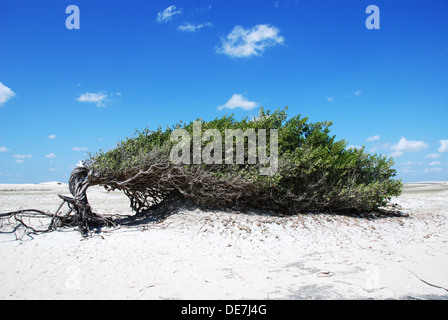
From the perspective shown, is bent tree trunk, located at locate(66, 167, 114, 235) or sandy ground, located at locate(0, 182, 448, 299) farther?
bent tree trunk, located at locate(66, 167, 114, 235)

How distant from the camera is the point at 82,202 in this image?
890 centimetres

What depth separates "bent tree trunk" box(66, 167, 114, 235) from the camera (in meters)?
8.69

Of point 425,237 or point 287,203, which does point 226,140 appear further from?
point 425,237

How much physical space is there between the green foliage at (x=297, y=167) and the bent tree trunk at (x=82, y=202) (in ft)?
1.40

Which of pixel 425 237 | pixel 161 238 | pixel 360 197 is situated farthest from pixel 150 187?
pixel 425 237

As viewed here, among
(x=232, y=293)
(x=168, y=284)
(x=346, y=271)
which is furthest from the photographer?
(x=346, y=271)

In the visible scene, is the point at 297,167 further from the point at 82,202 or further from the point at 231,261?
the point at 82,202

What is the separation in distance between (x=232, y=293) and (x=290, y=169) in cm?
580

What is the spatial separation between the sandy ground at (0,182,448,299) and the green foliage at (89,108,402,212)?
1.02m

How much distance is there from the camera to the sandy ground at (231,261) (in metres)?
5.05

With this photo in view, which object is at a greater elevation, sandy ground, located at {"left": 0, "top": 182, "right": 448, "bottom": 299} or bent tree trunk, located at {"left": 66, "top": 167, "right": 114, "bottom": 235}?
bent tree trunk, located at {"left": 66, "top": 167, "right": 114, "bottom": 235}

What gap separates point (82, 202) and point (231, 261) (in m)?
4.95

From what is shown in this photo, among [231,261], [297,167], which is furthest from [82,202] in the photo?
[297,167]

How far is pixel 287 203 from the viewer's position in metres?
10.4
